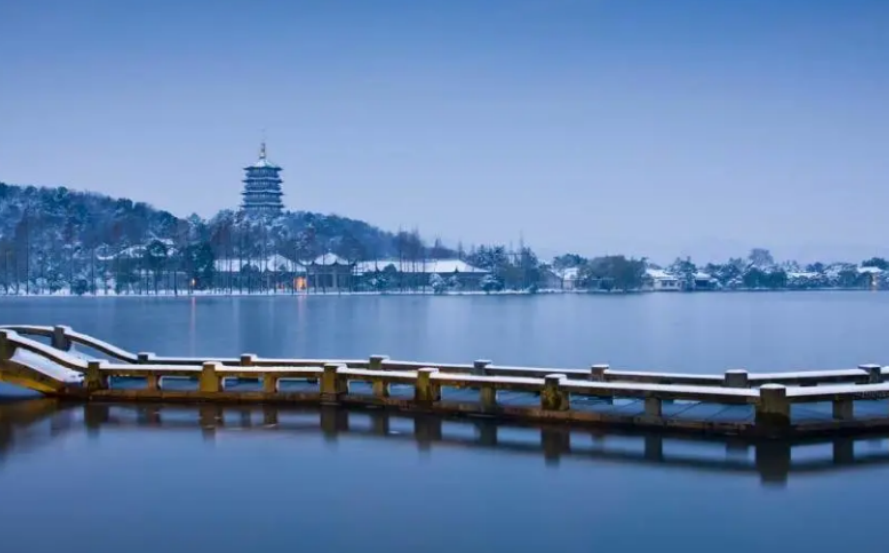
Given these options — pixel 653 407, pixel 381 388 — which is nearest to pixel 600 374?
pixel 653 407

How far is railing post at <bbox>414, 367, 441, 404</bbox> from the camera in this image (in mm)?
18719

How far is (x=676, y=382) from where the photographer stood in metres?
19.2

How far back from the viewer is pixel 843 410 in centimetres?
1620

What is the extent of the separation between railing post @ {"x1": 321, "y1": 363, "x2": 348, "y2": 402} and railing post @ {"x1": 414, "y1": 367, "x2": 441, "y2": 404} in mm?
1936

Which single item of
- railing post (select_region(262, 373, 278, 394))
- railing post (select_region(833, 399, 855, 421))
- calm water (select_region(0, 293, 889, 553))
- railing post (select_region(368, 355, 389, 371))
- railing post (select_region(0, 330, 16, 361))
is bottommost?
calm water (select_region(0, 293, 889, 553))

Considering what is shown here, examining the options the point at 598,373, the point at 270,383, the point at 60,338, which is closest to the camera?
the point at 598,373

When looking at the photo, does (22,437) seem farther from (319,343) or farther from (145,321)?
(145,321)

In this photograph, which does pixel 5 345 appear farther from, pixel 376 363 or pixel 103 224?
pixel 103 224

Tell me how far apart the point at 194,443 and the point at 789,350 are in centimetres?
4403

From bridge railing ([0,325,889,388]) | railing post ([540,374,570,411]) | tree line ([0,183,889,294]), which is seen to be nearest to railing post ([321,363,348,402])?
bridge railing ([0,325,889,388])

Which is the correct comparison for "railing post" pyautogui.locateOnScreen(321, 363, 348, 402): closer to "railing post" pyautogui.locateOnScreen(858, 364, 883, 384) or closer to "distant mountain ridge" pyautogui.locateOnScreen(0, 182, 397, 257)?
"railing post" pyautogui.locateOnScreen(858, 364, 883, 384)

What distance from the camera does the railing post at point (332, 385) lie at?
19766 mm

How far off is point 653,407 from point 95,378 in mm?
12497

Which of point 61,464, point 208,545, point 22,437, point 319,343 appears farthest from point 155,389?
point 319,343
